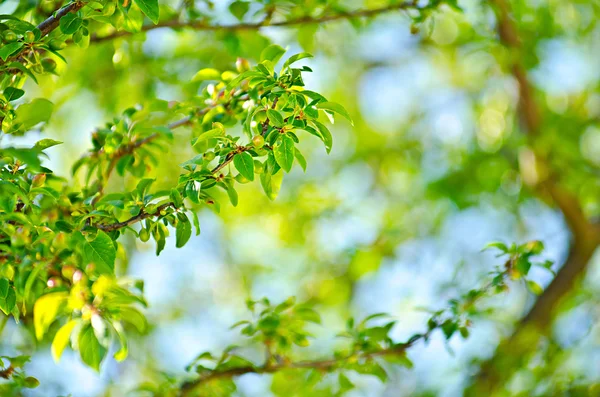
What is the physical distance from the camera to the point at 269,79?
1.26 metres

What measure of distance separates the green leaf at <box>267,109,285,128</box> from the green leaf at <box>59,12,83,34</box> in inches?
17.9

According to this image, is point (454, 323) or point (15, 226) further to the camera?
point (454, 323)

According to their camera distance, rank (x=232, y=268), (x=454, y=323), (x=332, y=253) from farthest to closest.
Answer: (x=232, y=268) → (x=332, y=253) → (x=454, y=323)

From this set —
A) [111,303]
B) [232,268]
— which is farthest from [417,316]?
[111,303]

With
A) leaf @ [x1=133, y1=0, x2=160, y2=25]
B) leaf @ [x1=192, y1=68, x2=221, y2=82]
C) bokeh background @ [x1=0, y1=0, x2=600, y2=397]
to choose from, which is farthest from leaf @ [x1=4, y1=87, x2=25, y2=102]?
bokeh background @ [x1=0, y1=0, x2=600, y2=397]

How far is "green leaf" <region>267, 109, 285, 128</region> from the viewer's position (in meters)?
1.22

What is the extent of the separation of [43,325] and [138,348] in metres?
3.57

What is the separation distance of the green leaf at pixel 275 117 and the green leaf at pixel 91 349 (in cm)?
54

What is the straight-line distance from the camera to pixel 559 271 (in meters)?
4.15

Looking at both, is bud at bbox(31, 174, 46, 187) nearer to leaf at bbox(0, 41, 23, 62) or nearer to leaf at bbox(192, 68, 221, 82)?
leaf at bbox(0, 41, 23, 62)

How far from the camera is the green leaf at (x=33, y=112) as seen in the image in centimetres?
133

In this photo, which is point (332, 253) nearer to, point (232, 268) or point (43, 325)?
point (232, 268)

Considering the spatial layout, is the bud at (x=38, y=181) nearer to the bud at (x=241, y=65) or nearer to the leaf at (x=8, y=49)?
the leaf at (x=8, y=49)

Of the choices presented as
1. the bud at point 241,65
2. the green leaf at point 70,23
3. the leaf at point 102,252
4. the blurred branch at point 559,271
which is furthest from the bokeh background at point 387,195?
the leaf at point 102,252
